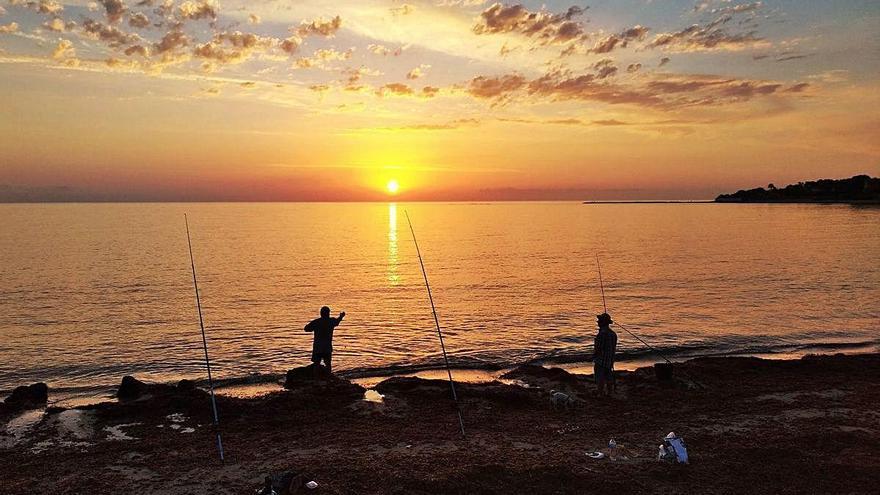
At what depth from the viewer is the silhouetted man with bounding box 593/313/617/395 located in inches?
529

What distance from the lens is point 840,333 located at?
23.2 meters

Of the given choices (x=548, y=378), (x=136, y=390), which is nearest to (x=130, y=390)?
(x=136, y=390)

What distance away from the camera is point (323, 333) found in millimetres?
15055

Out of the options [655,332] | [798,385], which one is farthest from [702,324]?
[798,385]

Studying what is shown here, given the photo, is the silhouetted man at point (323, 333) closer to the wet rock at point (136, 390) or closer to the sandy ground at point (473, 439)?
the sandy ground at point (473, 439)

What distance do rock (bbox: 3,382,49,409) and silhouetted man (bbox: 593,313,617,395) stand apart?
48.6 feet

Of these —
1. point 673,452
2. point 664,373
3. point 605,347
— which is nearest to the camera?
point 673,452

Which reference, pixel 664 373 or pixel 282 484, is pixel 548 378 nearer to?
pixel 664 373

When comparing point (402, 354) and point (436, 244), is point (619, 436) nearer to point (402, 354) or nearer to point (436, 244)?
point (402, 354)

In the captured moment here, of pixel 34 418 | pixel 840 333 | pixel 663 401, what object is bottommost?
pixel 840 333

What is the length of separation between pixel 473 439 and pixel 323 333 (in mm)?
5967

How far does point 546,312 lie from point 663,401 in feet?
50.7

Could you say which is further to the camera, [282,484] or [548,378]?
[548,378]

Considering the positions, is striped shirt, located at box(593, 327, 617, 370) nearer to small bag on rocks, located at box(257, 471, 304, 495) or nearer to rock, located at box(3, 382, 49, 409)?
small bag on rocks, located at box(257, 471, 304, 495)
